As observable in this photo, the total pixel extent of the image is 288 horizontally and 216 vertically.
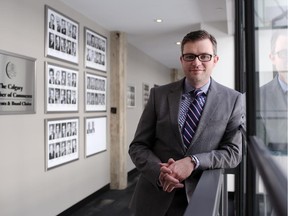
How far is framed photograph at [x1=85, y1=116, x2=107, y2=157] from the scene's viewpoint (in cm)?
423

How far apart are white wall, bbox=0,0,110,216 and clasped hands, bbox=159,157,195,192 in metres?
1.91

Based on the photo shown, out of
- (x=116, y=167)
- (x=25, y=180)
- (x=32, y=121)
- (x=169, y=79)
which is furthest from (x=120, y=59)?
(x=169, y=79)

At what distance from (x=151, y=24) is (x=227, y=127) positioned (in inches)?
141

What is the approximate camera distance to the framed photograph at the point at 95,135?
423 cm

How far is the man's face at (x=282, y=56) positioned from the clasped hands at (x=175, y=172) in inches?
17.3

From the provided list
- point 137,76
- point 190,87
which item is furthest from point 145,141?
point 137,76

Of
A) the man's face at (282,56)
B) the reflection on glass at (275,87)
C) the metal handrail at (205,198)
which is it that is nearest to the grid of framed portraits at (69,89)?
the reflection on glass at (275,87)

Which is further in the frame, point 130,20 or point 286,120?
point 130,20

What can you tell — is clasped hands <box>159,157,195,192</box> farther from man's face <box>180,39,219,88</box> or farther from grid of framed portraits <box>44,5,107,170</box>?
grid of framed portraits <box>44,5,107,170</box>

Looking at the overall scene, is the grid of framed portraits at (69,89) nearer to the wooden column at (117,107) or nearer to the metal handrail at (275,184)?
the wooden column at (117,107)

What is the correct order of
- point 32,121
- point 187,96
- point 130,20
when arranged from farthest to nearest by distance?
point 130,20 → point 32,121 → point 187,96

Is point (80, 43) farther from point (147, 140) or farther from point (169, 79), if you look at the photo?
point (169, 79)

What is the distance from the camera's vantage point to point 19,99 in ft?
9.18

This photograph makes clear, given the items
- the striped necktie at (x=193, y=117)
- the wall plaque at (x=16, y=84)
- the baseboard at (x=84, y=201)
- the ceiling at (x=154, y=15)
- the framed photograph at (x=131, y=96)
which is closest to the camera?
the striped necktie at (x=193, y=117)
